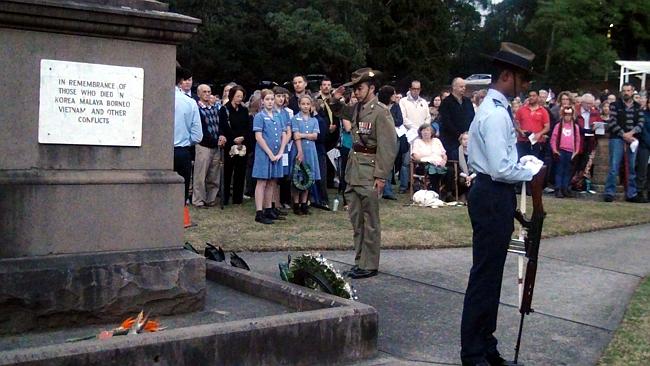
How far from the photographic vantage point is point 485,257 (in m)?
5.64

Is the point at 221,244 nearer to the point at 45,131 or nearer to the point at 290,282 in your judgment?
the point at 290,282

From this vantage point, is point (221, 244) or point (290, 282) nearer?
point (290, 282)

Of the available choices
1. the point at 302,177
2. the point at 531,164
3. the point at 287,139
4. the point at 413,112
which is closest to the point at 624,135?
the point at 413,112

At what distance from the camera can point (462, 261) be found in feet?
31.9

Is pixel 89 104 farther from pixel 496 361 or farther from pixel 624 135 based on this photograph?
pixel 624 135

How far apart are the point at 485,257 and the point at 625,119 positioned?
12195 mm

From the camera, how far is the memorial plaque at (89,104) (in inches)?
226

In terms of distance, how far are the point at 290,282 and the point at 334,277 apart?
0.42 meters

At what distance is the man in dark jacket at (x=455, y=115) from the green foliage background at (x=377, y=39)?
96.6 feet

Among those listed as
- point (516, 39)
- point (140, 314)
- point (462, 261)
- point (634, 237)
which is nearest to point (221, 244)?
point (462, 261)

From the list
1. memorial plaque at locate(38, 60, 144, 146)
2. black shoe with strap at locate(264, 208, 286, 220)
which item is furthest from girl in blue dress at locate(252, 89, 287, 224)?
memorial plaque at locate(38, 60, 144, 146)

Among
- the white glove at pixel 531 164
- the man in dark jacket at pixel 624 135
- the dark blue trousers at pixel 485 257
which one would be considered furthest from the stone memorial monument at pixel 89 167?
the man in dark jacket at pixel 624 135

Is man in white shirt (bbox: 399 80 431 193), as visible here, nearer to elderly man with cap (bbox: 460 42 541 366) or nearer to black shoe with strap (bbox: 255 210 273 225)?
black shoe with strap (bbox: 255 210 273 225)

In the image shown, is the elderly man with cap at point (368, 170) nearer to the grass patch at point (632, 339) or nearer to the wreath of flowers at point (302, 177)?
the grass patch at point (632, 339)
